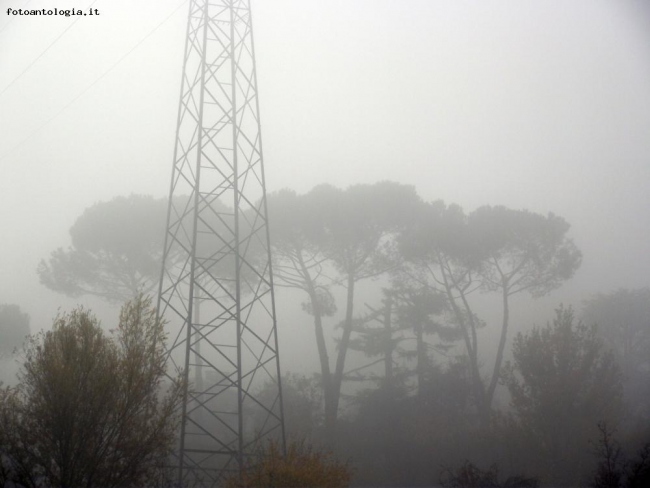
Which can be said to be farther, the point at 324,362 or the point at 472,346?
the point at 472,346

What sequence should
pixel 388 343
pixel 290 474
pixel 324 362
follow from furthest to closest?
pixel 388 343 → pixel 324 362 → pixel 290 474

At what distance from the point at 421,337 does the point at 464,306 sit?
2110mm

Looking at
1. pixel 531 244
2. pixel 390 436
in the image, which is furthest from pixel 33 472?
pixel 531 244

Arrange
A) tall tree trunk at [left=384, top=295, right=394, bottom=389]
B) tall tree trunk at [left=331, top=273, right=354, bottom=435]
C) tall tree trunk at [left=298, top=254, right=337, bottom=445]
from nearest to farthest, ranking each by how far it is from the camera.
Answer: tall tree trunk at [left=298, top=254, right=337, bottom=445] → tall tree trunk at [left=331, top=273, right=354, bottom=435] → tall tree trunk at [left=384, top=295, right=394, bottom=389]

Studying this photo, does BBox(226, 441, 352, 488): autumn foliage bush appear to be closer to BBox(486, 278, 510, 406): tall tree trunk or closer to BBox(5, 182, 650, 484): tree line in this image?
BBox(5, 182, 650, 484): tree line

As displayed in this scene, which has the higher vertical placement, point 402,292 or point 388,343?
point 402,292

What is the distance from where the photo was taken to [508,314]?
2112 cm

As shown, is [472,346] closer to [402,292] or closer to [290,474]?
[402,292]

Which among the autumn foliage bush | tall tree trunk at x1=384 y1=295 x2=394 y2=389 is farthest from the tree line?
the autumn foliage bush

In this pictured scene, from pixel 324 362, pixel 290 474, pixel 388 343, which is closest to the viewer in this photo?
pixel 290 474

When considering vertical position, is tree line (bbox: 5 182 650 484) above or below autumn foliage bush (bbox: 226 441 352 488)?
above

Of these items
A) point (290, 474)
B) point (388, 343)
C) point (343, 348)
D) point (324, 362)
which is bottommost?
point (290, 474)

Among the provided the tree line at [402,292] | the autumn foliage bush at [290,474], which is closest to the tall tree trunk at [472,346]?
the tree line at [402,292]

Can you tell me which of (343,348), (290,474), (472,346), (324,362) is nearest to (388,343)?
(343,348)
